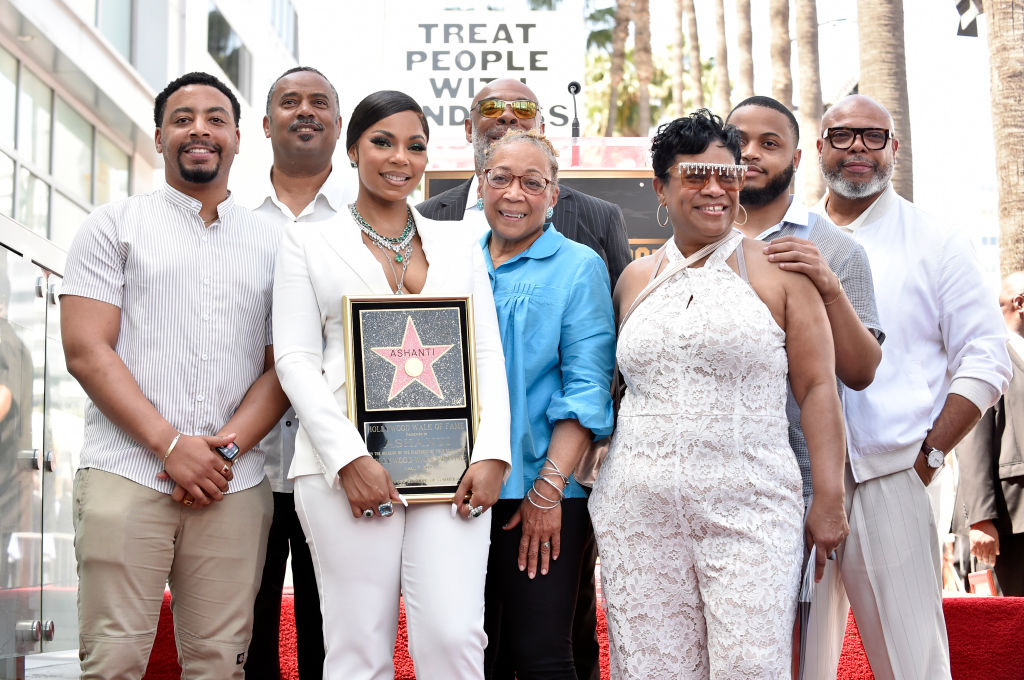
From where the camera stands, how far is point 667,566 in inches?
144

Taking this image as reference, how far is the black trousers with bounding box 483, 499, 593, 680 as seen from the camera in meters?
3.79

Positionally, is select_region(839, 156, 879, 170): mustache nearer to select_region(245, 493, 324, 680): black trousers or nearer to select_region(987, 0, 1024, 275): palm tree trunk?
select_region(245, 493, 324, 680): black trousers

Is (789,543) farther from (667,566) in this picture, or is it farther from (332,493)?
(332,493)

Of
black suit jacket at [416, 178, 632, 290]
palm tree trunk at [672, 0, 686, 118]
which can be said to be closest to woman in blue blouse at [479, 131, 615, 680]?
black suit jacket at [416, 178, 632, 290]

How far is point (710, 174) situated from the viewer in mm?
3865

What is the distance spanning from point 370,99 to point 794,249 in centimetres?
162

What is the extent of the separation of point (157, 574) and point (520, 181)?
1.94 m

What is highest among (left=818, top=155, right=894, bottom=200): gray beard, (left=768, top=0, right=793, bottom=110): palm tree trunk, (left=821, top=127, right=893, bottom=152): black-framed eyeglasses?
(left=768, top=0, right=793, bottom=110): palm tree trunk

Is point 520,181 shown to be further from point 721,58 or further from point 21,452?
point 721,58

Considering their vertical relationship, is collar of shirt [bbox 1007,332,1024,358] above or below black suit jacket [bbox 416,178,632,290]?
below

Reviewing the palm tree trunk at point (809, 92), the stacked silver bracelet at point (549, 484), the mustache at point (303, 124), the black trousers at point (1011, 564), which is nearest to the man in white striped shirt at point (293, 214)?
the mustache at point (303, 124)

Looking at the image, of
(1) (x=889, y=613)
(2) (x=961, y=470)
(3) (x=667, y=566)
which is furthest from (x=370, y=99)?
(2) (x=961, y=470)

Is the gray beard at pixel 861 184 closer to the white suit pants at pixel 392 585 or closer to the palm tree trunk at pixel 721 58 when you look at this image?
the white suit pants at pixel 392 585

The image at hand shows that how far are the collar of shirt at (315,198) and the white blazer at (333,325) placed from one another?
1080 millimetres
